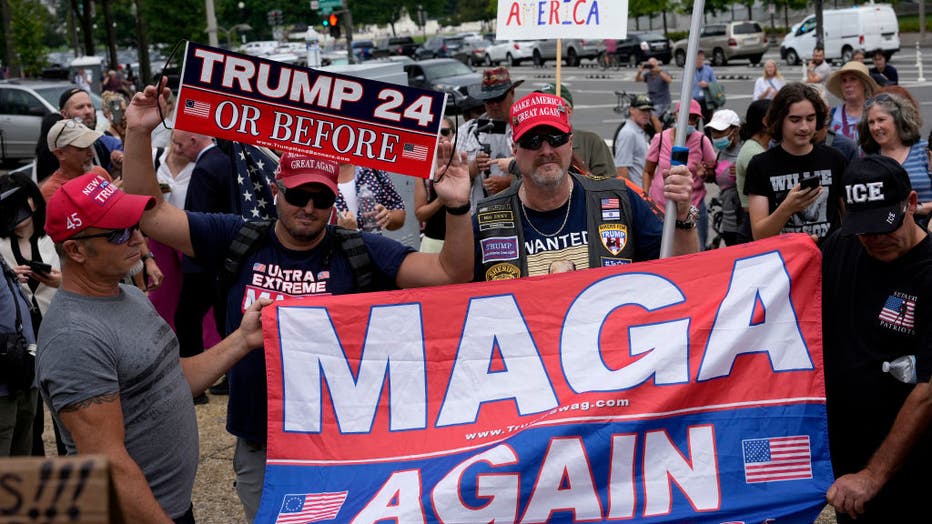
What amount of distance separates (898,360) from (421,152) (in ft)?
5.95

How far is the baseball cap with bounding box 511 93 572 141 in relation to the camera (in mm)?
4129

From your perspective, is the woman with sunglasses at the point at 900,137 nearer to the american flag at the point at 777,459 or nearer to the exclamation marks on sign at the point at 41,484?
the american flag at the point at 777,459

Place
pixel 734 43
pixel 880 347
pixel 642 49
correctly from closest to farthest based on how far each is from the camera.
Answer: pixel 880 347, pixel 734 43, pixel 642 49

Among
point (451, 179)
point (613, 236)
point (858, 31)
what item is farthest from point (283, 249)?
point (858, 31)

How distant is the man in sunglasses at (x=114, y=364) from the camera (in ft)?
9.80

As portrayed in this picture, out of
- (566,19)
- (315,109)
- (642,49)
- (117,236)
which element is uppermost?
(566,19)

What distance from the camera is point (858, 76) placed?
8.36 meters

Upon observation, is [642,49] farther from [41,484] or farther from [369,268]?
[41,484]

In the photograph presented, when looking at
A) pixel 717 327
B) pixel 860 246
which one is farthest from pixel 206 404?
pixel 860 246

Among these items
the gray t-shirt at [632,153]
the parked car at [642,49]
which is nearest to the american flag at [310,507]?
the gray t-shirt at [632,153]

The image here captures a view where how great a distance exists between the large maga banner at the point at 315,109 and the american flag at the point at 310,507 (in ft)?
3.94

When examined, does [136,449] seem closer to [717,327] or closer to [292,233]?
[292,233]

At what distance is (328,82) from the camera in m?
3.86

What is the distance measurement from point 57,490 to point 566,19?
4.74 m
